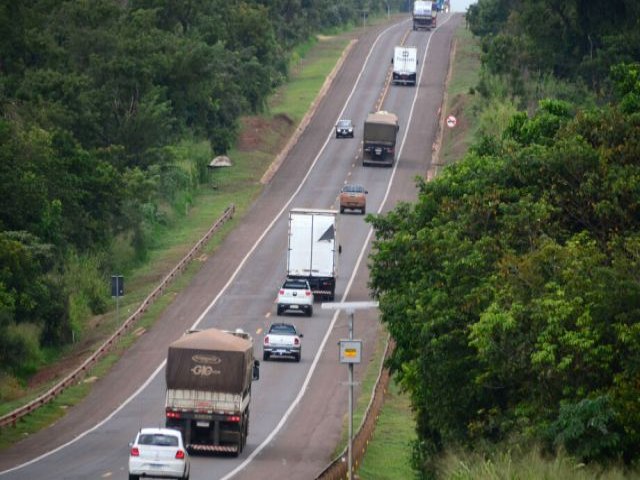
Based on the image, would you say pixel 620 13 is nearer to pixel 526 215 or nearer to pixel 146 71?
pixel 146 71

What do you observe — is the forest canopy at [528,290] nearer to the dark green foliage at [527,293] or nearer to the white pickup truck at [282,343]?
the dark green foliage at [527,293]

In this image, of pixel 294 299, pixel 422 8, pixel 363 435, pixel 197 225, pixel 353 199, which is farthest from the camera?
pixel 422 8

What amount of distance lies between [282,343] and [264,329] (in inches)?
228

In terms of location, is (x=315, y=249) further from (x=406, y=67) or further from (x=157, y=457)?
(x=406, y=67)

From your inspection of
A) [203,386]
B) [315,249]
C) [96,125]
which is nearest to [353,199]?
[96,125]

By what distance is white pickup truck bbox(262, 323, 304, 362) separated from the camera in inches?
2406

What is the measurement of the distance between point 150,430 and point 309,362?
22.6 metres

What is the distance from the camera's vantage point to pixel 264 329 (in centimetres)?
6688

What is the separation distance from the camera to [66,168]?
7562 cm

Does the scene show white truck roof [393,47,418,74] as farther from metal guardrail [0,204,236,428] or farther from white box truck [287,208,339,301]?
white box truck [287,208,339,301]

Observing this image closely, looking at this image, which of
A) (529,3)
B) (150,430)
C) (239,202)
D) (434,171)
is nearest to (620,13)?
(529,3)

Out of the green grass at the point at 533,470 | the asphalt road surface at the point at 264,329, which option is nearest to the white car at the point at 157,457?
the asphalt road surface at the point at 264,329

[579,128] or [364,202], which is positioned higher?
[579,128]

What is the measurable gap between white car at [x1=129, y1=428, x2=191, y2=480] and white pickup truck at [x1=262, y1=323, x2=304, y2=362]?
21583mm
